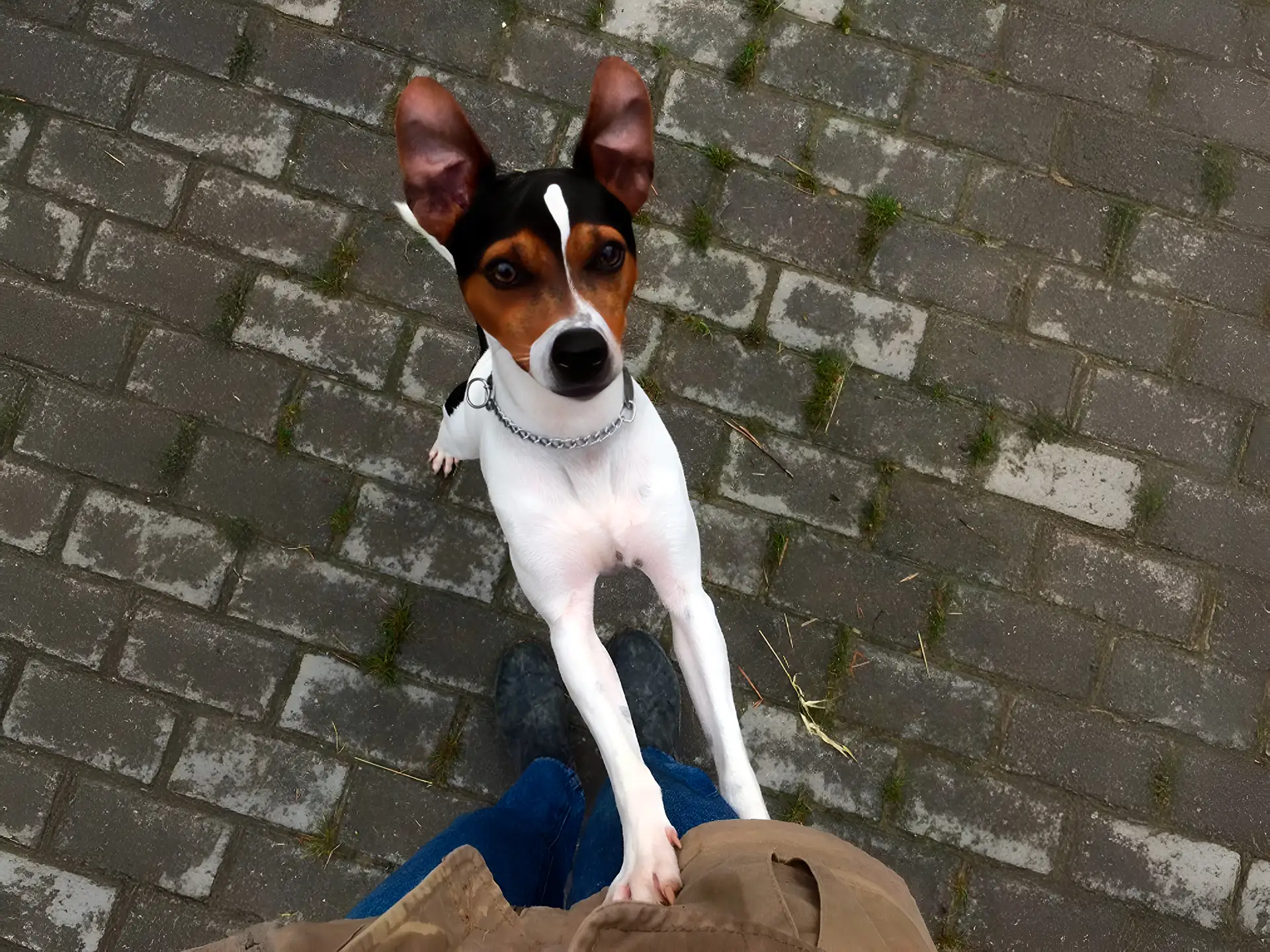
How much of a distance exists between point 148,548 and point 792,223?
2.90m

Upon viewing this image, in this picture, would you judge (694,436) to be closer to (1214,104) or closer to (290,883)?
(290,883)

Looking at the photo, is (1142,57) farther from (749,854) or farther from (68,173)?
(68,173)

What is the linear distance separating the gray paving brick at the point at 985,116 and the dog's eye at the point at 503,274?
2357 millimetres

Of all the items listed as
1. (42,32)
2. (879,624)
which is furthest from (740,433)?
(42,32)

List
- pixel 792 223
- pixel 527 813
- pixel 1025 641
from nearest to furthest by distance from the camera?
pixel 527 813 → pixel 1025 641 → pixel 792 223

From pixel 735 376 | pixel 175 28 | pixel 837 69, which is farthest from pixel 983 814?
pixel 175 28

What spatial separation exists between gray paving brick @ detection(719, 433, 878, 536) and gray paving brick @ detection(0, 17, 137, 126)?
2.97 m

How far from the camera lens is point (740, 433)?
3779 millimetres

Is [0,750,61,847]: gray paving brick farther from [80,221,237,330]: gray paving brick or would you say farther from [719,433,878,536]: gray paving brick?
[719,433,878,536]: gray paving brick

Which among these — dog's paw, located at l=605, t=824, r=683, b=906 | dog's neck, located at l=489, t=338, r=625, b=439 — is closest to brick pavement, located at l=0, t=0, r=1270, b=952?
dog's neck, located at l=489, t=338, r=625, b=439

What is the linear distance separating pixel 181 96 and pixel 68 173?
56cm

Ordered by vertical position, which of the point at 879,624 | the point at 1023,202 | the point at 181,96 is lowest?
the point at 879,624

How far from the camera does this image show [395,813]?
356 cm

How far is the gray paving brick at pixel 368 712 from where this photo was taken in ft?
11.8
